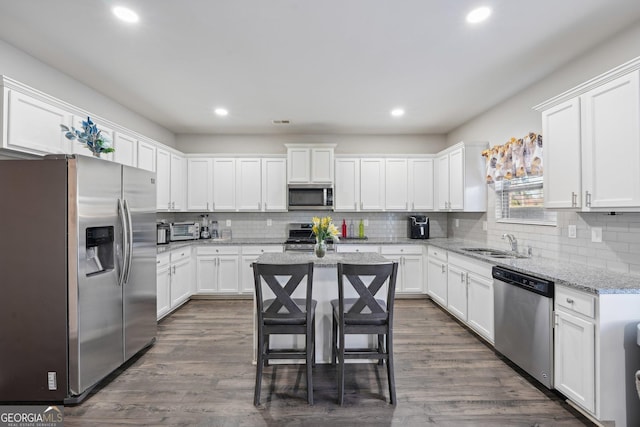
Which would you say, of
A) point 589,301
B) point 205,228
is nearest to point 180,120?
point 205,228

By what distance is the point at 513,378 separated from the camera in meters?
2.62

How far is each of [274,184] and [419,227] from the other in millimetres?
2531

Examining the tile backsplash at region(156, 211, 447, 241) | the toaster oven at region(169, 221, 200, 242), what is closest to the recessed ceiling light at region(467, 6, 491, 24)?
the tile backsplash at region(156, 211, 447, 241)

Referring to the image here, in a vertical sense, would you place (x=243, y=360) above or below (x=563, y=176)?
below

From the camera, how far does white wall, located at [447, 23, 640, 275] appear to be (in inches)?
93.1

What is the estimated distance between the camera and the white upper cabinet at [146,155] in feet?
12.8

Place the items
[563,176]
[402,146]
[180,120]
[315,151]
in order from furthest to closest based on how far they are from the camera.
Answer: [402,146], [315,151], [180,120], [563,176]

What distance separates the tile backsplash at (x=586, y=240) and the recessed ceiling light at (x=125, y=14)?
3.94m

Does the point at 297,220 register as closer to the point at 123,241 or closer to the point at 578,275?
the point at 123,241

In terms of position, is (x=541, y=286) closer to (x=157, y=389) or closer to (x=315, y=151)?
(x=157, y=389)

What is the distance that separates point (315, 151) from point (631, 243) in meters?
3.87

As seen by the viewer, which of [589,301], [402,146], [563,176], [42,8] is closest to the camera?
[589,301]

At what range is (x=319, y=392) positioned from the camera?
240 cm

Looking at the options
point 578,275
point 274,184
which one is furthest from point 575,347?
point 274,184
